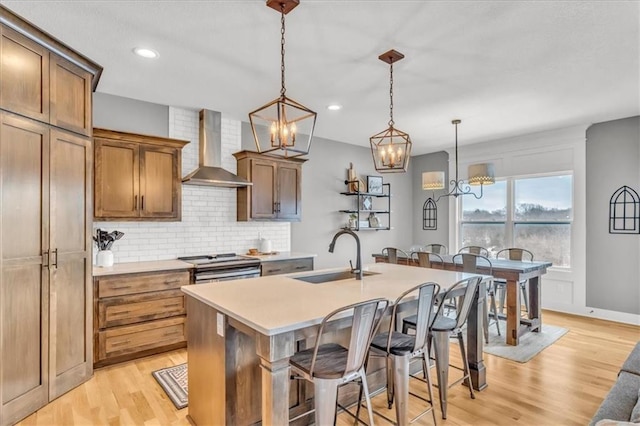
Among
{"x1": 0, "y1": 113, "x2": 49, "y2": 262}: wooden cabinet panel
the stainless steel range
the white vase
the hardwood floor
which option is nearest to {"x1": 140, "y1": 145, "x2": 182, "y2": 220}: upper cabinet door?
the white vase

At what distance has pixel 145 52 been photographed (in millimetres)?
2898

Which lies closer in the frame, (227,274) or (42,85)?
(42,85)

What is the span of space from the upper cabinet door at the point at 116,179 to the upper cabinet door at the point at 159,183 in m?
0.07

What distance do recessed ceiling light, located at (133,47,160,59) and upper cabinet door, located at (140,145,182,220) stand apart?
1150mm

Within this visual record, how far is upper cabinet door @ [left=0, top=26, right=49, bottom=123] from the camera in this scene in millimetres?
2402

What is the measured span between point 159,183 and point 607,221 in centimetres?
602

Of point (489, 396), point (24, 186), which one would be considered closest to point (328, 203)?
point (489, 396)

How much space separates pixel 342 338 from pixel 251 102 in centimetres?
291

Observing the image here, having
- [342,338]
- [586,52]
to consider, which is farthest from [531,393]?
[586,52]

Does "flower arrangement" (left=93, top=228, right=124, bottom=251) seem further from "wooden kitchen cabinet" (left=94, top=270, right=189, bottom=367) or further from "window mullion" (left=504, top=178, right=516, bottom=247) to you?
"window mullion" (left=504, top=178, right=516, bottom=247)

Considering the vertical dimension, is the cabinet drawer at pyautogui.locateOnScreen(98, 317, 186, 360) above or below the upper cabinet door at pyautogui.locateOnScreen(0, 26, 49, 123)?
below

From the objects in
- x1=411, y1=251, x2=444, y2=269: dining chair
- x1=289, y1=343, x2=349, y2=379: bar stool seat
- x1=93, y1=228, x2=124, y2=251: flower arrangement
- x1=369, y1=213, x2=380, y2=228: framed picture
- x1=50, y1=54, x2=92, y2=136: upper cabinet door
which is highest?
x1=50, y1=54, x2=92, y2=136: upper cabinet door

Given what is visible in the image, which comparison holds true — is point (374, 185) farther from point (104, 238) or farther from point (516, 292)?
point (104, 238)

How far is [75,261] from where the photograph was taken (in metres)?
2.99
